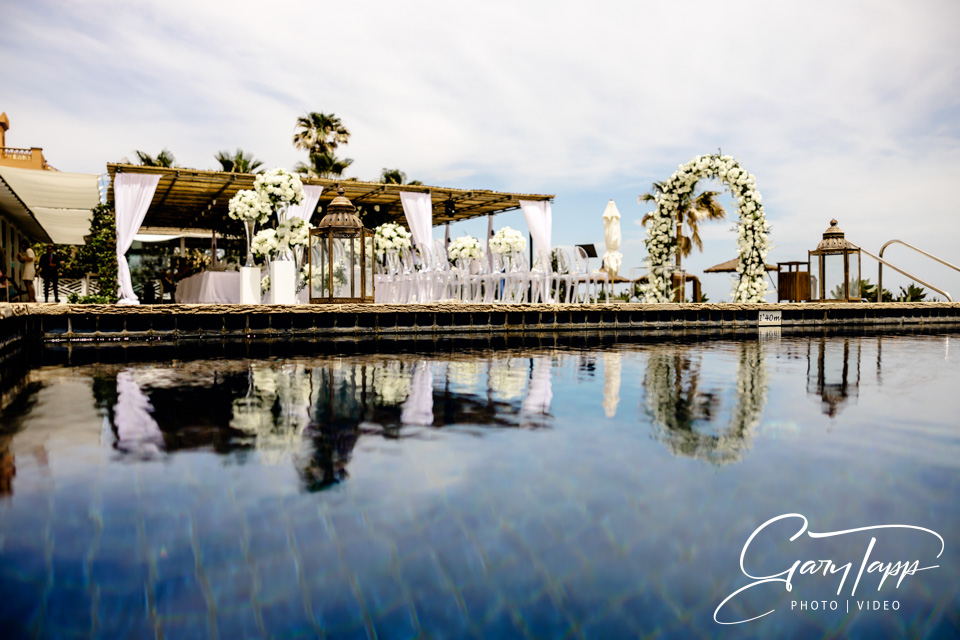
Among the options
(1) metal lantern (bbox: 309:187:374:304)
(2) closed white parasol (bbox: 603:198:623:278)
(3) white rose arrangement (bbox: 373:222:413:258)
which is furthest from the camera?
(2) closed white parasol (bbox: 603:198:623:278)

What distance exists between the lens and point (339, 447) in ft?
8.65

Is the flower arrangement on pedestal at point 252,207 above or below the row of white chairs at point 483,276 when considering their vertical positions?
above

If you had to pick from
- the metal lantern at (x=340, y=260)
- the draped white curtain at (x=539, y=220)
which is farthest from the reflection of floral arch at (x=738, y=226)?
the metal lantern at (x=340, y=260)

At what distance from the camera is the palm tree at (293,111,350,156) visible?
24.0m

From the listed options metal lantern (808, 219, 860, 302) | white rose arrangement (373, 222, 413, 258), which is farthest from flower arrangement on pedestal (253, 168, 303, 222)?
metal lantern (808, 219, 860, 302)

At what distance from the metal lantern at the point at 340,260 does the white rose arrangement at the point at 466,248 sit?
4.02 m

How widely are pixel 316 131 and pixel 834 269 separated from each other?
17.8 meters

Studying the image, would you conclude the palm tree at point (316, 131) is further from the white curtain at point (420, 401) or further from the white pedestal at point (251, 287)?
the white curtain at point (420, 401)

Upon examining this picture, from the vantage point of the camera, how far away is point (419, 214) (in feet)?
49.8

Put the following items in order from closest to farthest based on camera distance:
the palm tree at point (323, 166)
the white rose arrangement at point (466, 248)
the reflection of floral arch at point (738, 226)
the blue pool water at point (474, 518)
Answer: the blue pool water at point (474, 518) < the reflection of floral arch at point (738, 226) < the white rose arrangement at point (466, 248) < the palm tree at point (323, 166)

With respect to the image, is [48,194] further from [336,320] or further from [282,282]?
[336,320]

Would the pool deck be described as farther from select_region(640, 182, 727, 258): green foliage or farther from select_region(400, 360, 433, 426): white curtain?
select_region(640, 182, 727, 258): green foliage

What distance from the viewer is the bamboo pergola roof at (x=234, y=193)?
12.9 metres

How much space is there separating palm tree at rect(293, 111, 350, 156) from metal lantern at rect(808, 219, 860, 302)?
16.7 metres
